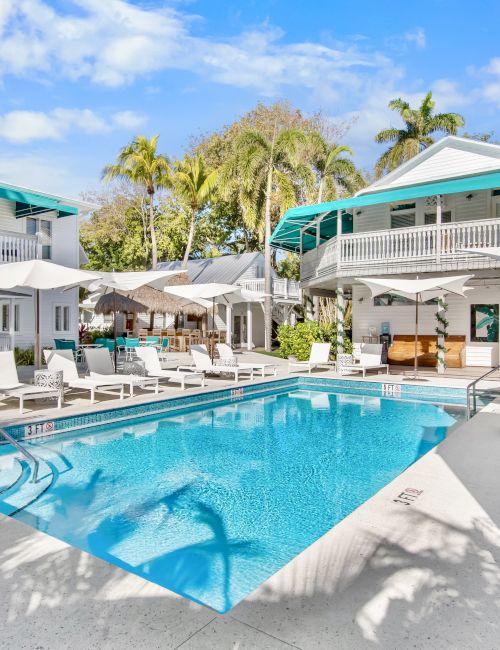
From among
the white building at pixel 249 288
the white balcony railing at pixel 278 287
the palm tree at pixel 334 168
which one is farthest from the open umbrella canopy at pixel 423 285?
the palm tree at pixel 334 168

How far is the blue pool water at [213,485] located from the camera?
4473 mm

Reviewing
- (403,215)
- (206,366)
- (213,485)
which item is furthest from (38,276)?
(403,215)

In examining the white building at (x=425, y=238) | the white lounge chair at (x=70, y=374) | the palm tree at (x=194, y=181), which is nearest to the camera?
the white lounge chair at (x=70, y=374)

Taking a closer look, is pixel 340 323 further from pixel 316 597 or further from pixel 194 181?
pixel 194 181

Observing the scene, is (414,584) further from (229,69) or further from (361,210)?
(229,69)

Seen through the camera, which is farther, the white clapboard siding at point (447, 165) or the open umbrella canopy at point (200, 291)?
the white clapboard siding at point (447, 165)

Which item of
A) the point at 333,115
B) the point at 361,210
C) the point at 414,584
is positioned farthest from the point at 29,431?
the point at 333,115

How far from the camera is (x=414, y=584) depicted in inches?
116

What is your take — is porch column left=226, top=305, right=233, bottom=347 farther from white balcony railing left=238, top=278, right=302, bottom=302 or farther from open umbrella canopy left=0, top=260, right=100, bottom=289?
open umbrella canopy left=0, top=260, right=100, bottom=289

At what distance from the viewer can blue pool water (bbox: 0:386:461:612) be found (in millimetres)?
4473

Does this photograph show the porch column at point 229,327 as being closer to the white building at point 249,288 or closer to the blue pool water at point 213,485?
the white building at point 249,288

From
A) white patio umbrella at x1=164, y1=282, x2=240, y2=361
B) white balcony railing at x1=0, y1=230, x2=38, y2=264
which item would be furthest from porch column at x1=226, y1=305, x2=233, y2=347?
white patio umbrella at x1=164, y1=282, x2=240, y2=361

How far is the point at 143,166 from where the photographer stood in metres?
29.1

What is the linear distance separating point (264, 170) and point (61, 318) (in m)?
12.4
